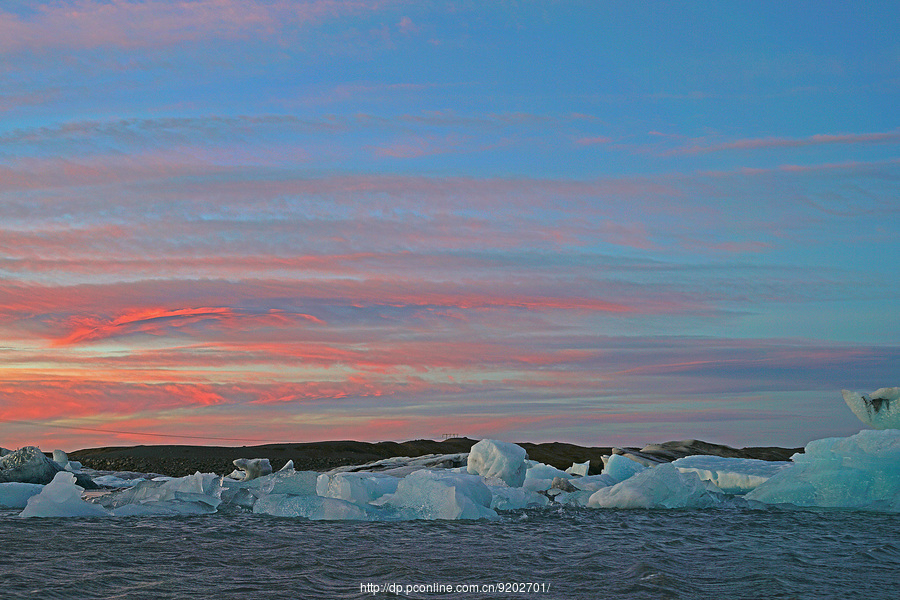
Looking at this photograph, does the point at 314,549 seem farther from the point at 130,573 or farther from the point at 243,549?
the point at 130,573

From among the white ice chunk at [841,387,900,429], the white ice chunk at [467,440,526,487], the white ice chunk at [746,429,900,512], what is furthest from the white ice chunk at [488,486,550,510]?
the white ice chunk at [841,387,900,429]

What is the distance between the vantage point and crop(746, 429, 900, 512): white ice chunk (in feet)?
43.4

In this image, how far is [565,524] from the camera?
10766mm

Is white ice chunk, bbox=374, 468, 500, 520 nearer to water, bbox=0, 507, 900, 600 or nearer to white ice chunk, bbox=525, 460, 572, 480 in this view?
water, bbox=0, 507, 900, 600

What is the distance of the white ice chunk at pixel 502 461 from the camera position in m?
14.0

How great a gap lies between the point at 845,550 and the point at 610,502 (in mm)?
5031

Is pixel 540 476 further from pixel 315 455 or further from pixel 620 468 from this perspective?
pixel 315 455

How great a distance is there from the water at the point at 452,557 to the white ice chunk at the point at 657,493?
1.59m

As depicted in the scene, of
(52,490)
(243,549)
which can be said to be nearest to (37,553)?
(243,549)

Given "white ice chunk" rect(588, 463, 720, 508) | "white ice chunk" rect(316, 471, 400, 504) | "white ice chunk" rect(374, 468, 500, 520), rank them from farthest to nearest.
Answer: "white ice chunk" rect(588, 463, 720, 508)
"white ice chunk" rect(316, 471, 400, 504)
"white ice chunk" rect(374, 468, 500, 520)

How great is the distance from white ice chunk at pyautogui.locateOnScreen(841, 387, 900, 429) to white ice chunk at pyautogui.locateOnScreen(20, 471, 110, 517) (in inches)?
573

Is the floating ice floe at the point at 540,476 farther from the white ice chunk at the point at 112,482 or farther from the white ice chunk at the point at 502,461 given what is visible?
the white ice chunk at the point at 112,482

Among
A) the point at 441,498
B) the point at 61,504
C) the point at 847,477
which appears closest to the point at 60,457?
the point at 61,504

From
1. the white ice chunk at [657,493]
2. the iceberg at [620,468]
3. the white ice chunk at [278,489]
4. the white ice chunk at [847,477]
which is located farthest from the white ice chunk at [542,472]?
the white ice chunk at [278,489]
